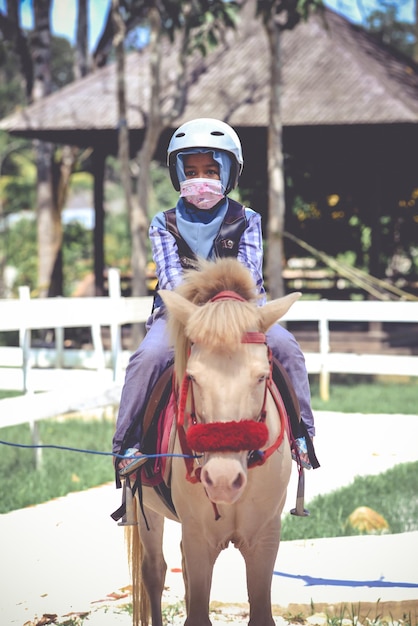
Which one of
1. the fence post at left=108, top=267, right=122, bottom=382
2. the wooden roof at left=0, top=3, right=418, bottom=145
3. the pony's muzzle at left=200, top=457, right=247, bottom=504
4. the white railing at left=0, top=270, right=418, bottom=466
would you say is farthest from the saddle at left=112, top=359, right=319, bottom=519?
the wooden roof at left=0, top=3, right=418, bottom=145

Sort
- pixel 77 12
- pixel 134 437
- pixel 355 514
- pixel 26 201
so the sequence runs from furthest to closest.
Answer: pixel 26 201, pixel 77 12, pixel 355 514, pixel 134 437

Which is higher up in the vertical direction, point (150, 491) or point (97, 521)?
point (150, 491)

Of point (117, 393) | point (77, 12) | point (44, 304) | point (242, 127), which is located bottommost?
point (117, 393)

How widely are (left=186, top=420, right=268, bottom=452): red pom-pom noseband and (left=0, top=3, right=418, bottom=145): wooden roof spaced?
13.2 m

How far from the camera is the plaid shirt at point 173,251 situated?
186 inches

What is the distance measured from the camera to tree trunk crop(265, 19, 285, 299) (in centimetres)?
1469

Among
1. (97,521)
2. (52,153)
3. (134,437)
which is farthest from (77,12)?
(134,437)

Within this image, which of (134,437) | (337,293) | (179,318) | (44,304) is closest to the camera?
(179,318)

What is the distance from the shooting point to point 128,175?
1488 cm

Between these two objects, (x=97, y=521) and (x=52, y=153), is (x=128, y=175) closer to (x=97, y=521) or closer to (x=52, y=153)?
(x=52, y=153)

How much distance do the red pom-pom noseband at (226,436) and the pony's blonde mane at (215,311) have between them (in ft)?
1.03

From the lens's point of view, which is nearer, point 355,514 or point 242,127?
point 355,514

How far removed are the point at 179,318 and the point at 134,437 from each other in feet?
3.33

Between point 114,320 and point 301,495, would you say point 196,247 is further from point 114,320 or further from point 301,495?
point 114,320
